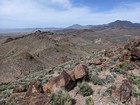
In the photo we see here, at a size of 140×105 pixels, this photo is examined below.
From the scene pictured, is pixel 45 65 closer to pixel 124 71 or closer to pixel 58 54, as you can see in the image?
pixel 58 54

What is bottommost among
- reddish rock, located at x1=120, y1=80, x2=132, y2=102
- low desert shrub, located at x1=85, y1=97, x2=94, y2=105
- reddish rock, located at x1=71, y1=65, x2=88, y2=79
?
low desert shrub, located at x1=85, y1=97, x2=94, y2=105

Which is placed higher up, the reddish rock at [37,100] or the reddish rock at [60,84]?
the reddish rock at [60,84]

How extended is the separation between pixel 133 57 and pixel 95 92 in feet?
20.2

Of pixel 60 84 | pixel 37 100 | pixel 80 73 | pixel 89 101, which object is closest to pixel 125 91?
pixel 89 101

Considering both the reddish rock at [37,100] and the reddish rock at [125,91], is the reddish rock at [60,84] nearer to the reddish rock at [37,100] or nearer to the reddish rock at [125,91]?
the reddish rock at [37,100]

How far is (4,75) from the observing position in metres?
41.2

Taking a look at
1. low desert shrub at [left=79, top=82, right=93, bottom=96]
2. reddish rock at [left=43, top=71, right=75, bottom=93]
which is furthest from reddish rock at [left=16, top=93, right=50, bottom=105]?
low desert shrub at [left=79, top=82, right=93, bottom=96]

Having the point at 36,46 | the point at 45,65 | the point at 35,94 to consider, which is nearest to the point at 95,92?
the point at 35,94

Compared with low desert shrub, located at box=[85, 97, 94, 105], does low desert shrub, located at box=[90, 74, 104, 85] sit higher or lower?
higher

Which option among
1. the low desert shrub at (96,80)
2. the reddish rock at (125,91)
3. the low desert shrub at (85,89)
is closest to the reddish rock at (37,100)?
the low desert shrub at (85,89)

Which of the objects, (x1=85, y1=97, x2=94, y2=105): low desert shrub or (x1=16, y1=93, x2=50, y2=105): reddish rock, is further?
(x1=85, y1=97, x2=94, y2=105): low desert shrub

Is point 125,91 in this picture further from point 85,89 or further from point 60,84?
point 60,84

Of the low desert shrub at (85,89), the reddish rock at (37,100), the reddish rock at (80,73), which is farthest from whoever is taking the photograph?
the reddish rock at (80,73)

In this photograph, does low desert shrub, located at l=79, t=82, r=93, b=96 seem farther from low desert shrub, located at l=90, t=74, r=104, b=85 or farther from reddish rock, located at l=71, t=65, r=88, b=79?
low desert shrub, located at l=90, t=74, r=104, b=85
